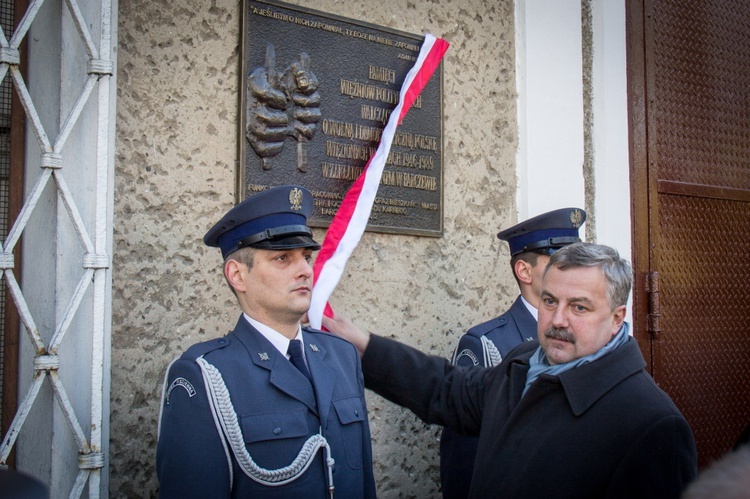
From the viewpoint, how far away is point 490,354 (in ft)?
11.1

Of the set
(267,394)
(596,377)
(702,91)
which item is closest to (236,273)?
(267,394)

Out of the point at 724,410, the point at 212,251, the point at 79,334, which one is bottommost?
the point at 724,410

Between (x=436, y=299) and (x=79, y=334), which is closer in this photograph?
(x=79, y=334)

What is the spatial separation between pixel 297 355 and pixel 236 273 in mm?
337

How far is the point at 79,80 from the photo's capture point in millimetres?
2762

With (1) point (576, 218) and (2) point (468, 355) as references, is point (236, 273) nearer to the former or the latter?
(2) point (468, 355)

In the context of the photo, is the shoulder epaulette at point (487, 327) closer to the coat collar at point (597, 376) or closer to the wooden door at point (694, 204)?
the coat collar at point (597, 376)

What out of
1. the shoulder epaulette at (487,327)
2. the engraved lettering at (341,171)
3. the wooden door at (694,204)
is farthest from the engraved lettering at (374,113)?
the wooden door at (694,204)

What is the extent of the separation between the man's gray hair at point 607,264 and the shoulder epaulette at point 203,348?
1097mm

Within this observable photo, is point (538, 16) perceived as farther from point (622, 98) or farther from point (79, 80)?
point (79, 80)

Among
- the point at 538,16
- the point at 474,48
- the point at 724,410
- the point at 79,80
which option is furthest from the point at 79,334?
the point at 724,410

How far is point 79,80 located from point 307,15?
106 cm

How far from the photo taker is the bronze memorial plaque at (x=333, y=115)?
10.6ft

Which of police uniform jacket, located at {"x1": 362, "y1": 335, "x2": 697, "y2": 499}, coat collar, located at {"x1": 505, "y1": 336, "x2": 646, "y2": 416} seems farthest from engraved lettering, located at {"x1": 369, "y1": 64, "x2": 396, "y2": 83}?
coat collar, located at {"x1": 505, "y1": 336, "x2": 646, "y2": 416}
